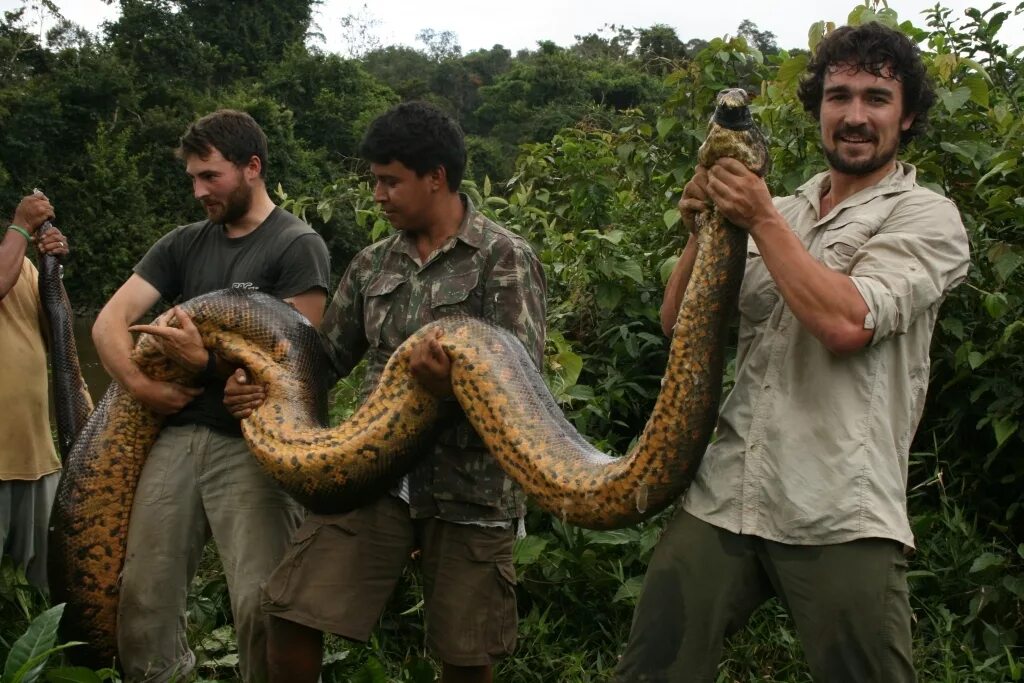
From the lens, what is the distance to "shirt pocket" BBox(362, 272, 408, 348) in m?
3.75

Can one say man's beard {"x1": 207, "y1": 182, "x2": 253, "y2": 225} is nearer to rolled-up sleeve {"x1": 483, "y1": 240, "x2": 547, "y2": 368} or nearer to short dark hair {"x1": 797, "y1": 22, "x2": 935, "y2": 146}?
rolled-up sleeve {"x1": 483, "y1": 240, "x2": 547, "y2": 368}

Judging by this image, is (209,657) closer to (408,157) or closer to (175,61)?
(408,157)

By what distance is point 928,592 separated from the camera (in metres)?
4.93

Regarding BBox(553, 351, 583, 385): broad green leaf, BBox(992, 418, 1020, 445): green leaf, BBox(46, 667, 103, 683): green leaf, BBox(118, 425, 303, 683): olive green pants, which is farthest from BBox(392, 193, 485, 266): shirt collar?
BBox(992, 418, 1020, 445): green leaf

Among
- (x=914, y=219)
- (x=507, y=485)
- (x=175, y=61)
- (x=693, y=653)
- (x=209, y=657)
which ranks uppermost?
(x=175, y=61)

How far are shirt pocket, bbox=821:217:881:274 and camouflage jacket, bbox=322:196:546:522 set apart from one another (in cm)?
108

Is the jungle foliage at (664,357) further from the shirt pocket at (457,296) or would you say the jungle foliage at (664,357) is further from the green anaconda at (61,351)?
the shirt pocket at (457,296)

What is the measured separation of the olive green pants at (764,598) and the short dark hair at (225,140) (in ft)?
7.92

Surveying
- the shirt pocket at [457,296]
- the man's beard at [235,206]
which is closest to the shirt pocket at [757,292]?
the shirt pocket at [457,296]

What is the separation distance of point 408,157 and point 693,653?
1883mm

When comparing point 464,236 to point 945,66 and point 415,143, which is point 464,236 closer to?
point 415,143

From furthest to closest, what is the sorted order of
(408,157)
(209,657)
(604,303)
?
(604,303)
(209,657)
(408,157)

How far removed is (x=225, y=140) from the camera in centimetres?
432

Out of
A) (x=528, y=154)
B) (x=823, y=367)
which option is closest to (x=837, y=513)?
(x=823, y=367)
